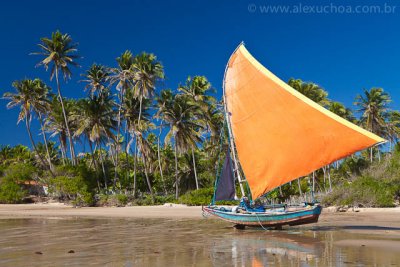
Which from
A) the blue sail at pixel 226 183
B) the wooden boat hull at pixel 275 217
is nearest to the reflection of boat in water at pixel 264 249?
the wooden boat hull at pixel 275 217

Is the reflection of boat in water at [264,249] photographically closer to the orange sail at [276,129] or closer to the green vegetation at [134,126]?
the orange sail at [276,129]

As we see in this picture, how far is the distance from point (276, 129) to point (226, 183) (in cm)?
356

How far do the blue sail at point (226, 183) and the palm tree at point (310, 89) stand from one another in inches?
1028

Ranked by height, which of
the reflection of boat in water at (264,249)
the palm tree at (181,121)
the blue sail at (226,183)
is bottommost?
the reflection of boat in water at (264,249)

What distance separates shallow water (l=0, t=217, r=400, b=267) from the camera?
11117 mm

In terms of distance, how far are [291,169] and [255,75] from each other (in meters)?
4.35

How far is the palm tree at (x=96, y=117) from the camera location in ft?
161

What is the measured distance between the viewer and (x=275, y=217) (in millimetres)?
17688

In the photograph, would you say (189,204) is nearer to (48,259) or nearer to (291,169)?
(291,169)

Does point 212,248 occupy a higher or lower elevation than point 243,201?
lower

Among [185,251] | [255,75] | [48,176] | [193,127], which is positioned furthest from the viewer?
[193,127]

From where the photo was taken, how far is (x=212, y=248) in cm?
1362

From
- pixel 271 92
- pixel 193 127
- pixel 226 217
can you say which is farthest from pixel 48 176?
pixel 271 92

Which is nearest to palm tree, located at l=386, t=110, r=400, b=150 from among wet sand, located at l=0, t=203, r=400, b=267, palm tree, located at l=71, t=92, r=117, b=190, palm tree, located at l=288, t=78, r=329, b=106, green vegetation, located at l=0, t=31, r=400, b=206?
green vegetation, located at l=0, t=31, r=400, b=206
